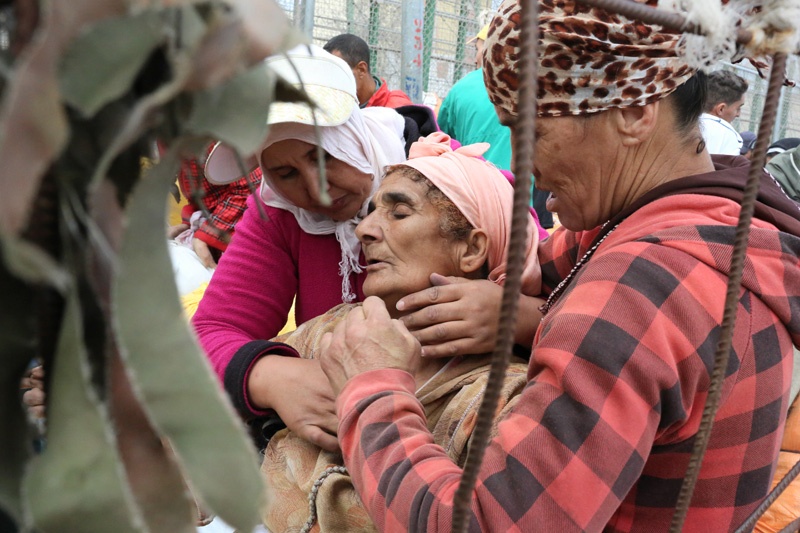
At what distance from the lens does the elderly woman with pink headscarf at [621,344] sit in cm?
101

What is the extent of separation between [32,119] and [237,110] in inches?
5.1

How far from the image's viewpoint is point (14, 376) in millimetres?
443

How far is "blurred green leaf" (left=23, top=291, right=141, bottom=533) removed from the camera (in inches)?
15.9

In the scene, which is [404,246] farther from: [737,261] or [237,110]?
[237,110]

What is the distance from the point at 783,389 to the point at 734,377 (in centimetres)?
14

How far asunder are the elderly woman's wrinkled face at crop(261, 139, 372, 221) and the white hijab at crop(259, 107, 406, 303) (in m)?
0.02

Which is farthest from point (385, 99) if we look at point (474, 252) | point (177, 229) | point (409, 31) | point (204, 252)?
point (474, 252)

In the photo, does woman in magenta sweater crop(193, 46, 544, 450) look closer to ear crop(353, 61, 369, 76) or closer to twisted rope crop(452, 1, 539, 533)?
twisted rope crop(452, 1, 539, 533)

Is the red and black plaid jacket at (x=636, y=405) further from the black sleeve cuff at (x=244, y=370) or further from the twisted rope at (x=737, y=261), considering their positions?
the black sleeve cuff at (x=244, y=370)

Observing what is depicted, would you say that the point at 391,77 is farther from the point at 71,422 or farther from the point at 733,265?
the point at 71,422

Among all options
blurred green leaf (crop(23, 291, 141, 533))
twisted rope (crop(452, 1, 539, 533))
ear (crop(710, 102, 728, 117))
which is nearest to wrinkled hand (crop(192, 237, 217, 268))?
twisted rope (crop(452, 1, 539, 533))

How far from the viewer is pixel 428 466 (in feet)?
3.64

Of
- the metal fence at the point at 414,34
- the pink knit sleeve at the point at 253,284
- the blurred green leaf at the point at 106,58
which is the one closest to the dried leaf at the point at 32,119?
the blurred green leaf at the point at 106,58

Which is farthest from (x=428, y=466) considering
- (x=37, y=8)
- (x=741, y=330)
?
(x=37, y=8)
